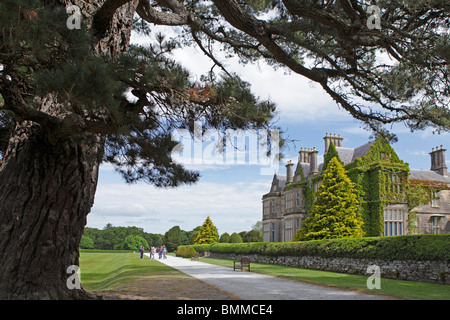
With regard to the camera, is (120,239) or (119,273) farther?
(120,239)

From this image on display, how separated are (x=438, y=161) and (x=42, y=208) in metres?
29.0

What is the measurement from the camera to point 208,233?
46.4m

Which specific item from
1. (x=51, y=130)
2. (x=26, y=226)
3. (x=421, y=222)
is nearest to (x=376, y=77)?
(x=51, y=130)

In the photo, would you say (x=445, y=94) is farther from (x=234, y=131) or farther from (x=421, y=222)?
(x=421, y=222)

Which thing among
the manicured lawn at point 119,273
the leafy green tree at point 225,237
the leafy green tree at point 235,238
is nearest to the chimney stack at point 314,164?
the manicured lawn at point 119,273

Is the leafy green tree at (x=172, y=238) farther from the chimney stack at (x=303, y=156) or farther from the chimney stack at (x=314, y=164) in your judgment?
the chimney stack at (x=314, y=164)

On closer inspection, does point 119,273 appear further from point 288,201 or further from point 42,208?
point 288,201

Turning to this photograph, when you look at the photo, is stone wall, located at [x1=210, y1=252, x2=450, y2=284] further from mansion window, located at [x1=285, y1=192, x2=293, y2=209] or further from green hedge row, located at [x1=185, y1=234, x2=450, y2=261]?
mansion window, located at [x1=285, y1=192, x2=293, y2=209]

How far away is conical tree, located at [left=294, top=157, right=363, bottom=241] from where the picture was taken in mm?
21688

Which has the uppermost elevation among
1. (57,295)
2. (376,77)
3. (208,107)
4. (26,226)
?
(376,77)

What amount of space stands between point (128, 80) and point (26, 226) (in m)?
2.62

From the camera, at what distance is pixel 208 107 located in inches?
218

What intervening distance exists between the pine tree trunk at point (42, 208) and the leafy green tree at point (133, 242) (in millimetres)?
57832

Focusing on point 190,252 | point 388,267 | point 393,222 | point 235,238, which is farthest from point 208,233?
point 388,267
